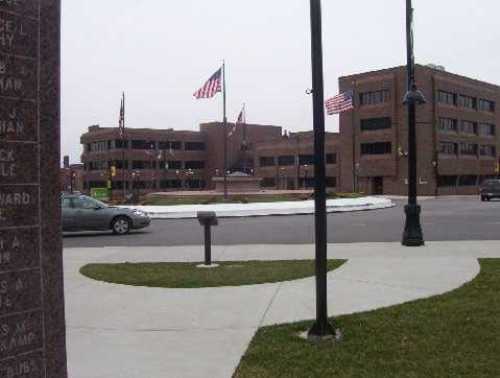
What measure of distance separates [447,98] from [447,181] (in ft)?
34.1

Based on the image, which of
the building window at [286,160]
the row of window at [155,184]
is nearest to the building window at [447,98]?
the building window at [286,160]

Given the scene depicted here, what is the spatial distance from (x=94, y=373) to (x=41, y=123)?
9.92 feet

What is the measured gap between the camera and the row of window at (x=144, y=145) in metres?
106

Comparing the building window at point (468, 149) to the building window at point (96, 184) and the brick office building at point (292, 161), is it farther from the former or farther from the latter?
the building window at point (96, 184)

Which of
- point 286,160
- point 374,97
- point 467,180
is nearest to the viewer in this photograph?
point 374,97

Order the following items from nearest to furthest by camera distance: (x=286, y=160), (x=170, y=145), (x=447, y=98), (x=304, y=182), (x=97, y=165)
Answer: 1. (x=447, y=98)
2. (x=304, y=182)
3. (x=286, y=160)
4. (x=97, y=165)
5. (x=170, y=145)

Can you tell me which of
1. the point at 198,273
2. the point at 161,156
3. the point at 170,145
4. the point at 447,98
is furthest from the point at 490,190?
the point at 170,145

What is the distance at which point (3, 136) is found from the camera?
9.28ft

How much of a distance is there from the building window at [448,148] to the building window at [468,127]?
3207 millimetres

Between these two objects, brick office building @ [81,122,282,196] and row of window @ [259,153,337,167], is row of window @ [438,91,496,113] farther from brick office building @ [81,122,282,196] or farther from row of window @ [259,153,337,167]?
brick office building @ [81,122,282,196]

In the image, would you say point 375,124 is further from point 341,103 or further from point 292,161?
point 341,103

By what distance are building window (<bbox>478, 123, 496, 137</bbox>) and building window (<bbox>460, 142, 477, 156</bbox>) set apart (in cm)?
288

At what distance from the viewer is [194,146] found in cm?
11694

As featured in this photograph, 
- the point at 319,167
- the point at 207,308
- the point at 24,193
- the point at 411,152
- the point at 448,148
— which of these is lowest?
the point at 207,308
